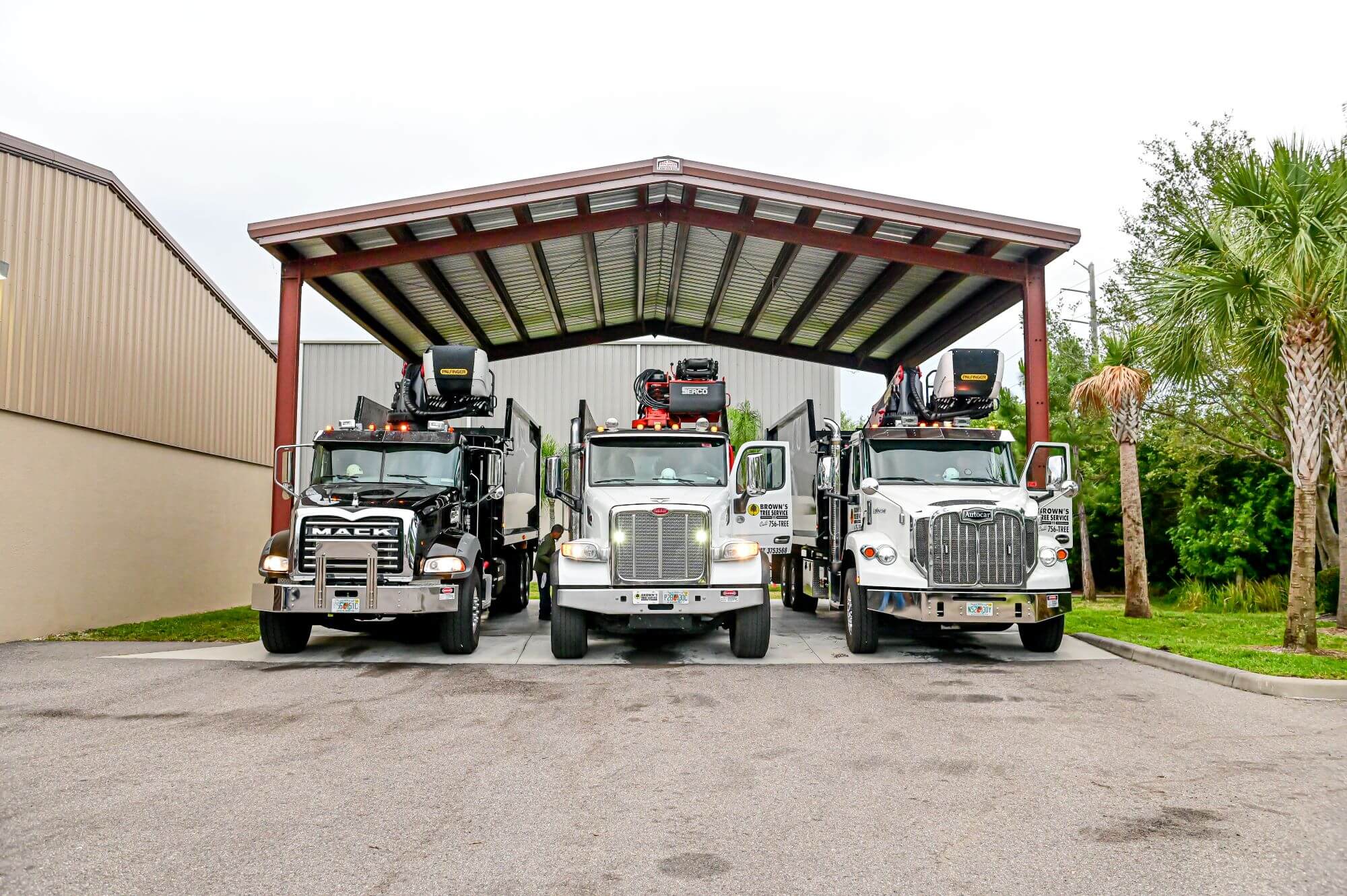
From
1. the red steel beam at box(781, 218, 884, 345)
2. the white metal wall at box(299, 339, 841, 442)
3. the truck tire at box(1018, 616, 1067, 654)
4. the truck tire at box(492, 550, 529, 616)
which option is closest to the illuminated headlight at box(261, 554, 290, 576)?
the truck tire at box(492, 550, 529, 616)

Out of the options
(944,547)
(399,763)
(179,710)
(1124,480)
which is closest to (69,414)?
(179,710)

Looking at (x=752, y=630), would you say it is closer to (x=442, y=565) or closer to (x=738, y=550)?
(x=738, y=550)

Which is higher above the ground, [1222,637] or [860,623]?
[860,623]

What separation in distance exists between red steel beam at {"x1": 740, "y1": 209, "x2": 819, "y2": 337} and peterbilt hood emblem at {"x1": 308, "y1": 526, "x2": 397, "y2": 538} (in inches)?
311

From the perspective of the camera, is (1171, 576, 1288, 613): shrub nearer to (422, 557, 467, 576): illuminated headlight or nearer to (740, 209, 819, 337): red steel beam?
(740, 209, 819, 337): red steel beam

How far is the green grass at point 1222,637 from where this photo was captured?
31.3 ft

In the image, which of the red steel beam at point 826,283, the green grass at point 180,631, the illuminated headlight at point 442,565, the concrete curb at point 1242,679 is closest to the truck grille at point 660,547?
the illuminated headlight at point 442,565

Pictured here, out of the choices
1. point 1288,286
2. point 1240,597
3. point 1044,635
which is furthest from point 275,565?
point 1240,597

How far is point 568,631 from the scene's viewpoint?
11.0 m

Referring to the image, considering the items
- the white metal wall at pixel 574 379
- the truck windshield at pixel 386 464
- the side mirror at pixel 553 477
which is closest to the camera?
the side mirror at pixel 553 477

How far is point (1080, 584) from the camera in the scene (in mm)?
31219

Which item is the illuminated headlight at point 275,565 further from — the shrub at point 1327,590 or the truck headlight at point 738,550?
the shrub at point 1327,590

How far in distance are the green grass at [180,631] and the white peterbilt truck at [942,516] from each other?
26.3 feet

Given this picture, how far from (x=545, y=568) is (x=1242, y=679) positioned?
10.8 meters
